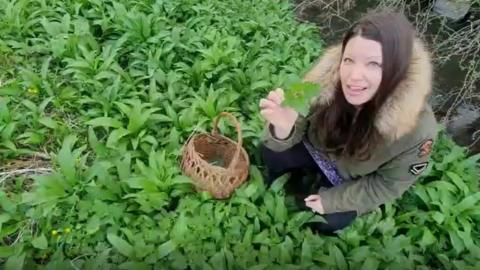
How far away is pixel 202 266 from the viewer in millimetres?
2789

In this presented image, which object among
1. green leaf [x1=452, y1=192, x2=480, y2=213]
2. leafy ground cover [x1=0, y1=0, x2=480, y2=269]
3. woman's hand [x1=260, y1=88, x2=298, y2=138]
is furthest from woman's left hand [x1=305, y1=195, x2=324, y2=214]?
green leaf [x1=452, y1=192, x2=480, y2=213]

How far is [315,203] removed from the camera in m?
3.08

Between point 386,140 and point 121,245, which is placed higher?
point 386,140

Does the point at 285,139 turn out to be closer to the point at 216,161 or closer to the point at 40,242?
the point at 216,161

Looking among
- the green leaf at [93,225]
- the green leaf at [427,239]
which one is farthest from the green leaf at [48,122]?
the green leaf at [427,239]

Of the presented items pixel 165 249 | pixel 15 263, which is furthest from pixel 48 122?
pixel 165 249

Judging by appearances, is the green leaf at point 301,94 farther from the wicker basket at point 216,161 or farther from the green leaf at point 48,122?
the green leaf at point 48,122

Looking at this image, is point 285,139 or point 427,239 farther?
point 427,239

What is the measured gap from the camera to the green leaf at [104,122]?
3469 millimetres

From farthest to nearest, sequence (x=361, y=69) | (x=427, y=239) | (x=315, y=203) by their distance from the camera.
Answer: (x=427, y=239) → (x=315, y=203) → (x=361, y=69)

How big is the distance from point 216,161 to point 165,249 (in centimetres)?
78

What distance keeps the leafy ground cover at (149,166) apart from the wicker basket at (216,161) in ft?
0.27

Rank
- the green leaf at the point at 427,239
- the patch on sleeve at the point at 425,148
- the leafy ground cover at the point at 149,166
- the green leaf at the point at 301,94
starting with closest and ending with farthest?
the green leaf at the point at 301,94 < the patch on sleeve at the point at 425,148 < the leafy ground cover at the point at 149,166 < the green leaf at the point at 427,239

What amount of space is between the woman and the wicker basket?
0.60 ft
